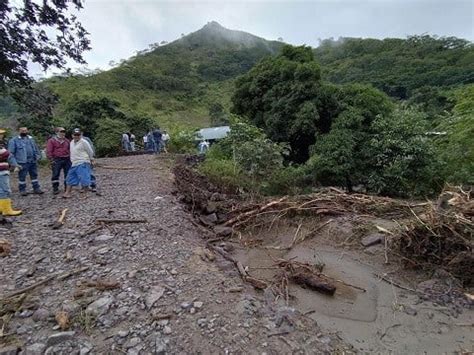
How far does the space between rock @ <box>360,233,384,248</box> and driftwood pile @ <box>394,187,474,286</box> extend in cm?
58

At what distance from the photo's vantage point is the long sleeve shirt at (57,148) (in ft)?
27.8

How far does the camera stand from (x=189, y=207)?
347 inches

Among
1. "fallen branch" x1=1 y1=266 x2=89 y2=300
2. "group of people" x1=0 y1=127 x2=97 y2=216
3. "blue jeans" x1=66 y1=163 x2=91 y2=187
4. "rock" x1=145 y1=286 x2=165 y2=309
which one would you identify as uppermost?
"group of people" x1=0 y1=127 x2=97 y2=216

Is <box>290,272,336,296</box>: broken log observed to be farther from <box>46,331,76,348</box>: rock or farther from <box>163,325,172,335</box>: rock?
<box>46,331,76,348</box>: rock

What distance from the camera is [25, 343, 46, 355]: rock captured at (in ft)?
11.6

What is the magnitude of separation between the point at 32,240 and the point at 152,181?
5.50 metres

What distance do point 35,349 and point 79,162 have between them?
553 centimetres

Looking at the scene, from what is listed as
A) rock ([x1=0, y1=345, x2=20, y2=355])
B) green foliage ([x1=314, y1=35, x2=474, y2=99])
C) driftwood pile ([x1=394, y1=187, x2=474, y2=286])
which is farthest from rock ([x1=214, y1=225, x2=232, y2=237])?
green foliage ([x1=314, y1=35, x2=474, y2=99])

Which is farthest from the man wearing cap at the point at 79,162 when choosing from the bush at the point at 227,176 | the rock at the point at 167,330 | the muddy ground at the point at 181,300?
the rock at the point at 167,330

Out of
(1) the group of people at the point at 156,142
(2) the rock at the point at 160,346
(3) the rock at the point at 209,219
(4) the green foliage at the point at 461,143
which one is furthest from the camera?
(1) the group of people at the point at 156,142

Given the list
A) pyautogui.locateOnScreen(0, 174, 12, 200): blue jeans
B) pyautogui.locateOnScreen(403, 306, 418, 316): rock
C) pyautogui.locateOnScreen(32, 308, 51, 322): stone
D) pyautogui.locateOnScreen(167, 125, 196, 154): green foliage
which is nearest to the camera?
pyautogui.locateOnScreen(32, 308, 51, 322): stone

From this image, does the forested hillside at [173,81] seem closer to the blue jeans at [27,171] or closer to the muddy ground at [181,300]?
the blue jeans at [27,171]

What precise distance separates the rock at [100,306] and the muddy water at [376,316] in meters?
2.55

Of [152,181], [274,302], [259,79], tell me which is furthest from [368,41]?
[274,302]
